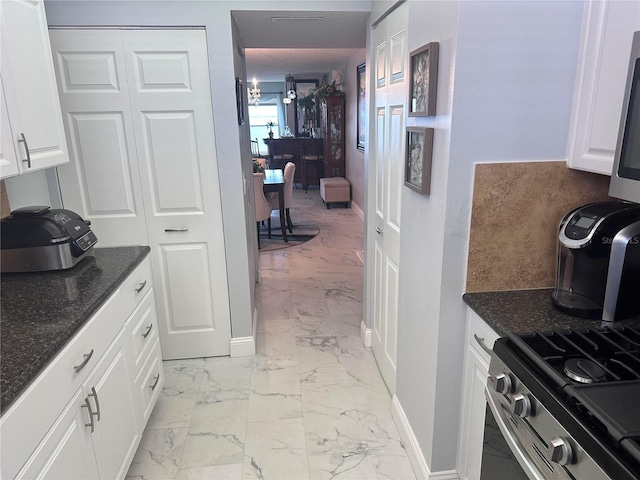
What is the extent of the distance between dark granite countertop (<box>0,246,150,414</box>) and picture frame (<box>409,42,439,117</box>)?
4.58ft

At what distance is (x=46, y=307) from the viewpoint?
154 cm

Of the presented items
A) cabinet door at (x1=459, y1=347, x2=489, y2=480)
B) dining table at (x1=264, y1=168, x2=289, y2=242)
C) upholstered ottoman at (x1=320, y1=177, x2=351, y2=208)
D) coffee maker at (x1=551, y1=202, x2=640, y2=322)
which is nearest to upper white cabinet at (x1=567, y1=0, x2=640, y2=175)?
coffee maker at (x1=551, y1=202, x2=640, y2=322)

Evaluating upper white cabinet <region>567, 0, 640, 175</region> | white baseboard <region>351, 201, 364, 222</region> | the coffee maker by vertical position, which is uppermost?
upper white cabinet <region>567, 0, 640, 175</region>

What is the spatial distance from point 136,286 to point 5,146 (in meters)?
0.77

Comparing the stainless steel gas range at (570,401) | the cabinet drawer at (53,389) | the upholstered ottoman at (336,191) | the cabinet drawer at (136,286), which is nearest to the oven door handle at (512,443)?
the stainless steel gas range at (570,401)

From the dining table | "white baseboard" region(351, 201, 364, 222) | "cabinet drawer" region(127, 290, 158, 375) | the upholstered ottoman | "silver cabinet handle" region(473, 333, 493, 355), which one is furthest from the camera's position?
the upholstered ottoman

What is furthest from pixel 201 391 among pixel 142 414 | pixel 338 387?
pixel 338 387

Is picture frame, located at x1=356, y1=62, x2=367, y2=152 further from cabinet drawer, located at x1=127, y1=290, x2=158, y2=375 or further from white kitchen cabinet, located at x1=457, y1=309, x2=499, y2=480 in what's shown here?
white kitchen cabinet, located at x1=457, y1=309, x2=499, y2=480

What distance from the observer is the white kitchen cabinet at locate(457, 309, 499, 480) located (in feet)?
5.08

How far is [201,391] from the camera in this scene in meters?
2.59

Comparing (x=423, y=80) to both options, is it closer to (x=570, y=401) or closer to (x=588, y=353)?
(x=588, y=353)

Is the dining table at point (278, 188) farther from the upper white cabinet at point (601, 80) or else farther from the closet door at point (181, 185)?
the upper white cabinet at point (601, 80)

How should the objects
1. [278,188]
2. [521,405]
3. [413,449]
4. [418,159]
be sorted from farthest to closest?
1. [278,188]
2. [413,449]
3. [418,159]
4. [521,405]

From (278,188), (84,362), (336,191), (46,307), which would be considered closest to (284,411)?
(84,362)
